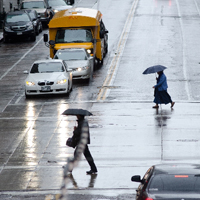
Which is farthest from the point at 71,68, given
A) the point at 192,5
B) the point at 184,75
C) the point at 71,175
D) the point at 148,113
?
the point at 192,5

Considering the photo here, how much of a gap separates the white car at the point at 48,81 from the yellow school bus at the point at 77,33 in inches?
195

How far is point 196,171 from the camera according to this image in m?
9.09

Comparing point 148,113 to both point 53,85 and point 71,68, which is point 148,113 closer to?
point 53,85

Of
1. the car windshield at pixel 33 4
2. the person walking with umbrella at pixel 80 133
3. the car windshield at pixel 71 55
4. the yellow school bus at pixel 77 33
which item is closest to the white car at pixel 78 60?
the car windshield at pixel 71 55

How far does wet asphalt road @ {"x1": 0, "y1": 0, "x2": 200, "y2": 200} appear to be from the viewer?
12719 mm

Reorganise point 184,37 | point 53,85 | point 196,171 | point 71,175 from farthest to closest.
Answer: point 184,37 < point 53,85 < point 71,175 < point 196,171

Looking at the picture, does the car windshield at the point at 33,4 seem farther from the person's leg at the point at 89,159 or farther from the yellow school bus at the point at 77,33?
the person's leg at the point at 89,159

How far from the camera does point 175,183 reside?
342 inches

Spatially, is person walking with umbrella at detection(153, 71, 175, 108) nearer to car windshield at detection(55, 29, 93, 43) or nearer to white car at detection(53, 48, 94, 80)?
white car at detection(53, 48, 94, 80)

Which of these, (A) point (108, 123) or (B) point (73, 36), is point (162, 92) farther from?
(B) point (73, 36)

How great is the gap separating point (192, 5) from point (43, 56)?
2177 cm

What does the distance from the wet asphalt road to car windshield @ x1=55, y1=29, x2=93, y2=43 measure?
5.50 ft

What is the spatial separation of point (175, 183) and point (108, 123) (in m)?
9.22

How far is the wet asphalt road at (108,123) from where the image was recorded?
12719mm
